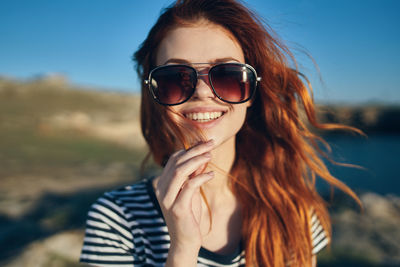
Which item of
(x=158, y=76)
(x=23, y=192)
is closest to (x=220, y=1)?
(x=158, y=76)

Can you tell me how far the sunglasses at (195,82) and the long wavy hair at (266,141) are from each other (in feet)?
0.43

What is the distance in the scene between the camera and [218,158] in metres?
1.95

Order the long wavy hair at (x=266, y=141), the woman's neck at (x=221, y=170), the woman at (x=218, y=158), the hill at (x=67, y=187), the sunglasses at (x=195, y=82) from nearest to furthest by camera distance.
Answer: the woman at (x=218, y=158) < the sunglasses at (x=195, y=82) < the long wavy hair at (x=266, y=141) < the woman's neck at (x=221, y=170) < the hill at (x=67, y=187)

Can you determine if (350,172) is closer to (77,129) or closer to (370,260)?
(370,260)

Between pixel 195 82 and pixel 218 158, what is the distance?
25.8 inches

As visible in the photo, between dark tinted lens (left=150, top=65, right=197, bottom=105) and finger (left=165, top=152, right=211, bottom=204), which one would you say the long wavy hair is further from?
finger (left=165, top=152, right=211, bottom=204)

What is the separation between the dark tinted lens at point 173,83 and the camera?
1.56 meters

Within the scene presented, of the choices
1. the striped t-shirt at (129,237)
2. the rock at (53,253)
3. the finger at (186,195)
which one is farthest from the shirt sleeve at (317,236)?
the rock at (53,253)

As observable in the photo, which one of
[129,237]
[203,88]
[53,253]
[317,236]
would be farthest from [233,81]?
[53,253]

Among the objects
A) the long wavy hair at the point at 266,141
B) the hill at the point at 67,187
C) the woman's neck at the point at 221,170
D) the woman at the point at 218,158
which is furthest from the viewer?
the hill at the point at 67,187

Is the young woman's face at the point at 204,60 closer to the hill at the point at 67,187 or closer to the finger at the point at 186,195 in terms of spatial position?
the finger at the point at 186,195

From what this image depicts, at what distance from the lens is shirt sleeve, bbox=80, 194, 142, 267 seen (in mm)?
1559

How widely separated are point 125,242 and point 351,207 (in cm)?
416

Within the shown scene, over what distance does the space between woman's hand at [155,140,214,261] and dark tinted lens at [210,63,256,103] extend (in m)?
0.45
